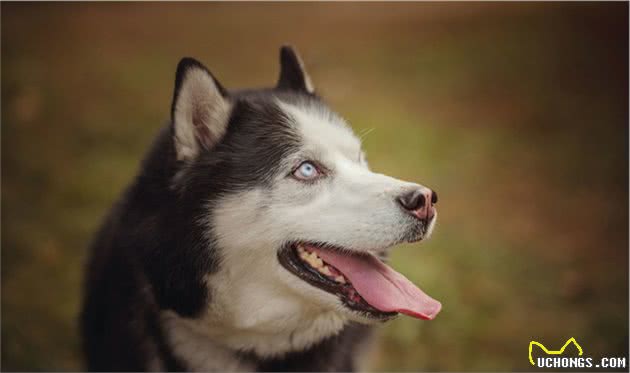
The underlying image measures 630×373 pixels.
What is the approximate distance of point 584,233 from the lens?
6508 mm

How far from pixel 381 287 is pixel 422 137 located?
6.13 m

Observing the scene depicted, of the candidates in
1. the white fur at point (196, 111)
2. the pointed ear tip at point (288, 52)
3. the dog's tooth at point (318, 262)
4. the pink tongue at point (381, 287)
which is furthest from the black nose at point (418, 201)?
the pointed ear tip at point (288, 52)

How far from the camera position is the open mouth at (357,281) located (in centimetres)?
258

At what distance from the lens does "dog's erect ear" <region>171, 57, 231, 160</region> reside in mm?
2666

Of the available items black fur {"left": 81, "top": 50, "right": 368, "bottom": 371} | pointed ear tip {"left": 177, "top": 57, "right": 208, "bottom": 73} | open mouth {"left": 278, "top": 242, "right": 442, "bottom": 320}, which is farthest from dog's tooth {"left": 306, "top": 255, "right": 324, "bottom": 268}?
pointed ear tip {"left": 177, "top": 57, "right": 208, "bottom": 73}

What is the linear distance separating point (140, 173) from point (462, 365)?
114 inches

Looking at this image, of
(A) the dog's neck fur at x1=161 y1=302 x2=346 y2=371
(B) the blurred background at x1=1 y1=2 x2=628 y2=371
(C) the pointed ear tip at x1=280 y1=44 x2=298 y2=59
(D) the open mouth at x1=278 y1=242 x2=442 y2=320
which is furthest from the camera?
(B) the blurred background at x1=1 y1=2 x2=628 y2=371

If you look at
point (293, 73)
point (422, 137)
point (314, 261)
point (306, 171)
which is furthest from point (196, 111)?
point (422, 137)

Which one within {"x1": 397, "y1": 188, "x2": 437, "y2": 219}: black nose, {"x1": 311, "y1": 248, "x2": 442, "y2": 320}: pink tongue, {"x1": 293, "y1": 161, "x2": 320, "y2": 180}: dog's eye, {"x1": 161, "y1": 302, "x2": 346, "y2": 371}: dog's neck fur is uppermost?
{"x1": 293, "y1": 161, "x2": 320, "y2": 180}: dog's eye

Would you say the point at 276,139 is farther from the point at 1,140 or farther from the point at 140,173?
the point at 1,140

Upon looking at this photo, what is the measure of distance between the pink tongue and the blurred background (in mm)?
1735

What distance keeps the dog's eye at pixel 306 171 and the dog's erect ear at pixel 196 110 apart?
42 centimetres

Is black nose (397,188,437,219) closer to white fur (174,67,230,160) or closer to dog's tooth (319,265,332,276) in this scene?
dog's tooth (319,265,332,276)

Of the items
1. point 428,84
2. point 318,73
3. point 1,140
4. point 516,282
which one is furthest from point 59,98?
point 516,282
